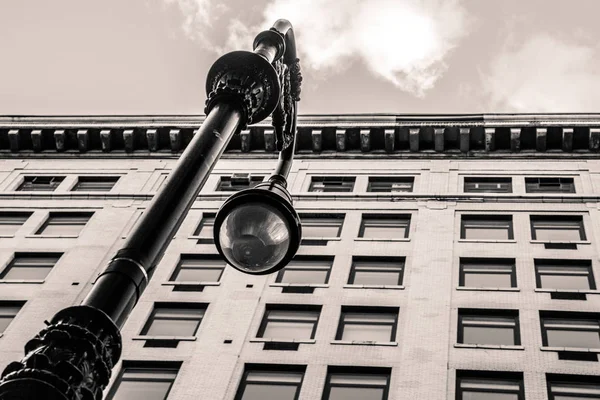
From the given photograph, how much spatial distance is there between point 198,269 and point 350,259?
5572mm

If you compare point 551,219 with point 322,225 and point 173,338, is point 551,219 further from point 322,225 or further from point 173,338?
point 173,338

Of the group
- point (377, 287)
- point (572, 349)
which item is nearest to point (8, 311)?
point (377, 287)

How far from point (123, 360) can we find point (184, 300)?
138 inches

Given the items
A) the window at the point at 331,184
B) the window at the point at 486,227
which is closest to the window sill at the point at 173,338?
the window at the point at 486,227

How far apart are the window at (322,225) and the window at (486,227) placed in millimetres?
4740

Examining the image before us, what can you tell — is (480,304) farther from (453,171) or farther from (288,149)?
(288,149)

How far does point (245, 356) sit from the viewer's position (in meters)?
26.1

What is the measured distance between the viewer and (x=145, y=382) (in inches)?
1019

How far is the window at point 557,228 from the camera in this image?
3142cm

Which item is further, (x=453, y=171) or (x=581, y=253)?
(x=453, y=171)

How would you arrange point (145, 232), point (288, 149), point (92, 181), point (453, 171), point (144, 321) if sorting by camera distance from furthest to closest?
point (92, 181) → point (453, 171) → point (144, 321) → point (288, 149) → point (145, 232)

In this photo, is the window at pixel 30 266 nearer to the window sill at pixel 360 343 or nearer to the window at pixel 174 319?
the window at pixel 174 319

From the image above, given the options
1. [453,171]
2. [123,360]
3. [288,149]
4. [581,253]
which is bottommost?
[288,149]

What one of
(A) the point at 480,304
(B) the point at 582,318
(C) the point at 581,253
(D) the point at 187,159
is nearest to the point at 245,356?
(A) the point at 480,304
